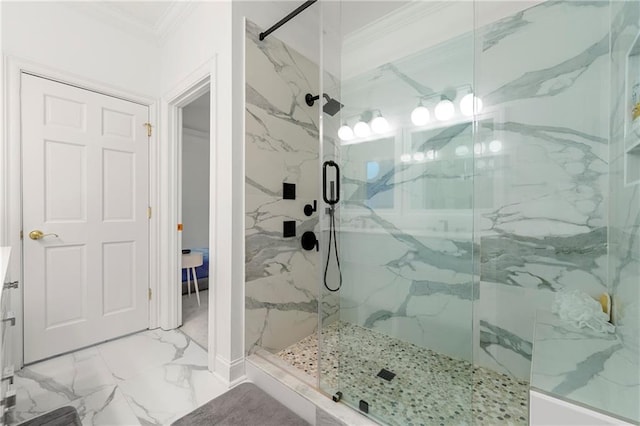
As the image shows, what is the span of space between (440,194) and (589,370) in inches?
43.1

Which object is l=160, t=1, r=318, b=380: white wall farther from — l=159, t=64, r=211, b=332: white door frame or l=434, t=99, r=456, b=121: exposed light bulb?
l=434, t=99, r=456, b=121: exposed light bulb

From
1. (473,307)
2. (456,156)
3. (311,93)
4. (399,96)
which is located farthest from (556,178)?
(311,93)

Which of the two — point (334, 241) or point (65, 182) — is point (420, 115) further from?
point (65, 182)

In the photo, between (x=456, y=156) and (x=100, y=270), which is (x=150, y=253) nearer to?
(x=100, y=270)

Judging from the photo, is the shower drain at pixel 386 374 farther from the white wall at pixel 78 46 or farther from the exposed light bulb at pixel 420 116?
the white wall at pixel 78 46

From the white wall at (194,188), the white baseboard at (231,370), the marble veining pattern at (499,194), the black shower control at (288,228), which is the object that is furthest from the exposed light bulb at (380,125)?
the white wall at (194,188)

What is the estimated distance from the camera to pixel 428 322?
1952 millimetres

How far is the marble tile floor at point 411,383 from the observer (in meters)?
1.35

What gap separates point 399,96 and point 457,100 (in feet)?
1.35

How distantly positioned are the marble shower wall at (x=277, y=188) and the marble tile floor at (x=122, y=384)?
45 cm

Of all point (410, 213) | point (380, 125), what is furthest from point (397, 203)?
point (380, 125)

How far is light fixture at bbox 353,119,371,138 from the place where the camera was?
2.12 meters

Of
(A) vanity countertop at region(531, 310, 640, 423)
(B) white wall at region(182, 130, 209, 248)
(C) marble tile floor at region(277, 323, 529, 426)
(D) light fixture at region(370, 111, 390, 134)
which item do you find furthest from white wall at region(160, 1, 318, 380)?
(B) white wall at region(182, 130, 209, 248)

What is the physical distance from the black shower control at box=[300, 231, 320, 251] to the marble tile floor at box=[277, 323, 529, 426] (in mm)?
643
